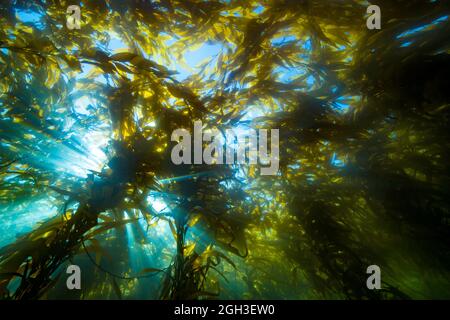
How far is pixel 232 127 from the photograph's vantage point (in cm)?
212

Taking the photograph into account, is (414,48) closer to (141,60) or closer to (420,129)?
(420,129)

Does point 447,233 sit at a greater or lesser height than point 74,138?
lesser

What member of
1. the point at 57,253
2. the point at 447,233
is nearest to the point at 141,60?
the point at 57,253

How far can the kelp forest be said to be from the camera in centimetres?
159

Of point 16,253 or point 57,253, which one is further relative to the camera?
point 16,253

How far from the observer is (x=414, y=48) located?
1610mm

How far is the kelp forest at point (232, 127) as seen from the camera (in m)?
1.59

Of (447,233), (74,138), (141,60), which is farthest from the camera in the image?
(74,138)
